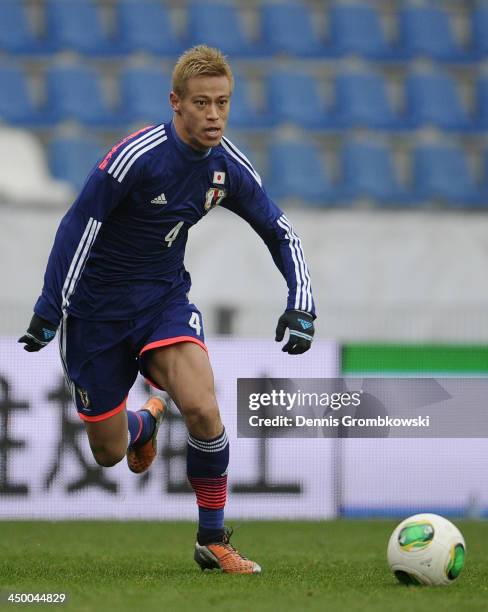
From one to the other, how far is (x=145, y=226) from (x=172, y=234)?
129mm

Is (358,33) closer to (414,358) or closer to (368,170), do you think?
(368,170)

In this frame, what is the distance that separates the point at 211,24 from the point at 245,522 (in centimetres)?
860

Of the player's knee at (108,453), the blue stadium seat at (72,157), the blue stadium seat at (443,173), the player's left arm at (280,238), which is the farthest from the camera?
the blue stadium seat at (443,173)

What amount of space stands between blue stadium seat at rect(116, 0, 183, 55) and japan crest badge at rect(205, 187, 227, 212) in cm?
1029

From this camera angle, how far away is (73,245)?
535 cm

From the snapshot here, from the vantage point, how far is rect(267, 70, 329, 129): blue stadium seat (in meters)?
15.3

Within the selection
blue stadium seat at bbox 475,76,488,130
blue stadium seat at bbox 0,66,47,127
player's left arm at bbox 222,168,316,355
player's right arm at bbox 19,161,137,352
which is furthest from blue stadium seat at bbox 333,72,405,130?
player's right arm at bbox 19,161,137,352

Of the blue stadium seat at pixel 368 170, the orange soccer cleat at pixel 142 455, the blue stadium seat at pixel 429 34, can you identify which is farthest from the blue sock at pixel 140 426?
the blue stadium seat at pixel 429 34

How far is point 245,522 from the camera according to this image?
8859 mm

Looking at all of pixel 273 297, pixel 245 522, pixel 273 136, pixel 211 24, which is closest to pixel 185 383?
pixel 245 522

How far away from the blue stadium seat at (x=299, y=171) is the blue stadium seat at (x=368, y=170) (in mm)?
254

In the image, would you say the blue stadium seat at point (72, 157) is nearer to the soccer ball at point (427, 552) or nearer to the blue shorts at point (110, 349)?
the blue shorts at point (110, 349)

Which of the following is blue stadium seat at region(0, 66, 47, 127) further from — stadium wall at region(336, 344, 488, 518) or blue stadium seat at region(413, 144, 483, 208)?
stadium wall at region(336, 344, 488, 518)

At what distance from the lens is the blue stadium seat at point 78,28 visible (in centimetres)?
1541
